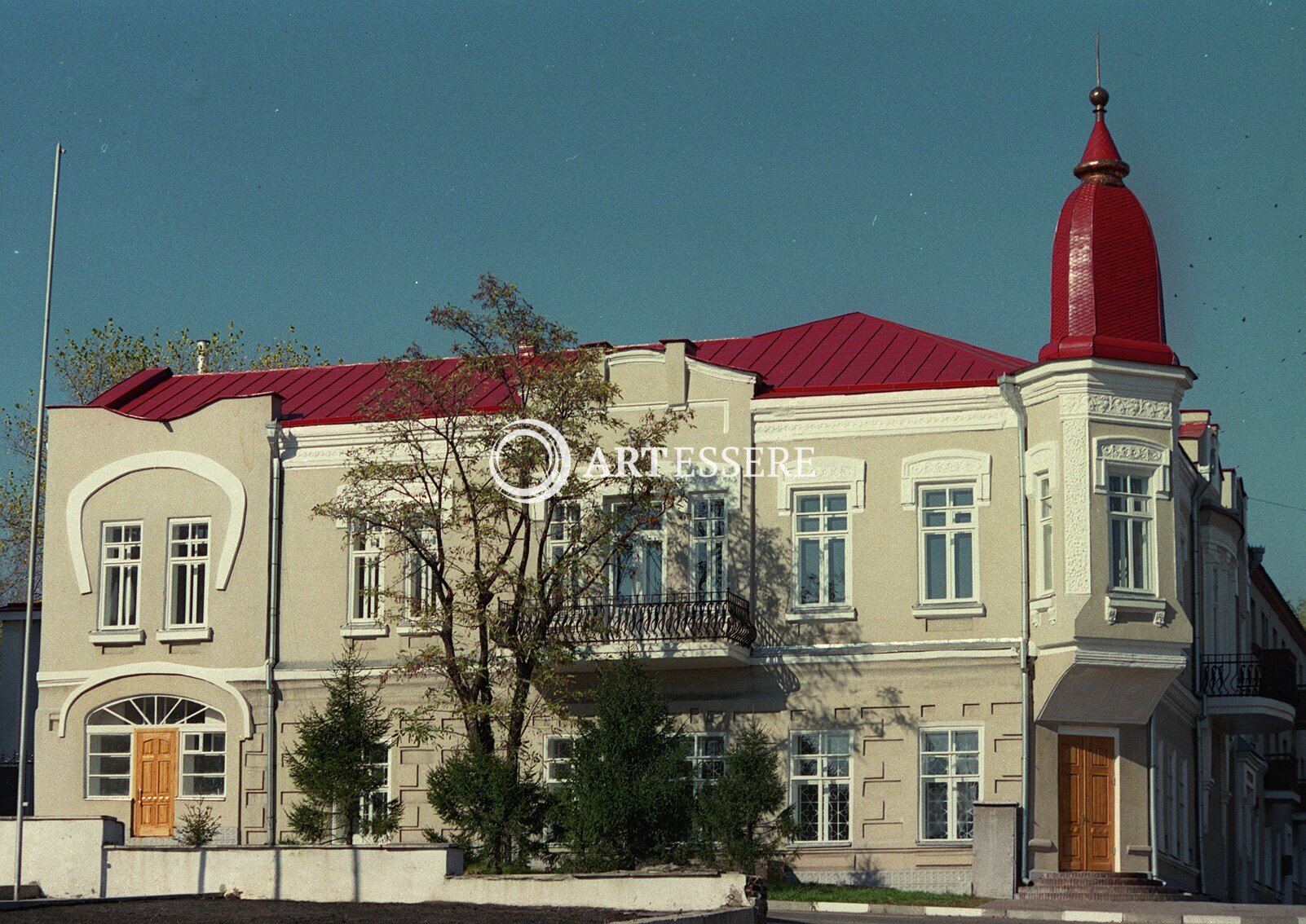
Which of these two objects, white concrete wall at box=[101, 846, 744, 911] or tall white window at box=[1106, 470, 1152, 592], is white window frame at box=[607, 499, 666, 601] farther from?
white concrete wall at box=[101, 846, 744, 911]

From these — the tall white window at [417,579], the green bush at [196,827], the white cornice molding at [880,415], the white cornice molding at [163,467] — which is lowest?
the green bush at [196,827]

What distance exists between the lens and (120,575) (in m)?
34.3

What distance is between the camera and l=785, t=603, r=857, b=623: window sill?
99.8 feet

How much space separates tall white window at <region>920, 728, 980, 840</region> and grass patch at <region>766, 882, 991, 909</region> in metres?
1.20

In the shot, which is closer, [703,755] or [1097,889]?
[1097,889]

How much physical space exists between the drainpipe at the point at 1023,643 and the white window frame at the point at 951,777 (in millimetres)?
700

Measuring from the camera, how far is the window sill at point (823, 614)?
30.4 metres

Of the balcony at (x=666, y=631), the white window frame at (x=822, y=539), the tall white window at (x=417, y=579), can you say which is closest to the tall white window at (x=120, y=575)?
the tall white window at (x=417, y=579)

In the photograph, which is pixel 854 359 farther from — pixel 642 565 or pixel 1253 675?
pixel 1253 675

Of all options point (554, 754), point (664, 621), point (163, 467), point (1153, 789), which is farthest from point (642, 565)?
point (163, 467)

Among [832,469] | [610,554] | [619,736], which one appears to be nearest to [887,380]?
[832,469]

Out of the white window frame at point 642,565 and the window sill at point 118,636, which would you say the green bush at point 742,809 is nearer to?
the white window frame at point 642,565

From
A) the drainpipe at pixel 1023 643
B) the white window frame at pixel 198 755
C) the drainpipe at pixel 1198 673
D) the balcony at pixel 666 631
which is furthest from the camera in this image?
the white window frame at pixel 198 755

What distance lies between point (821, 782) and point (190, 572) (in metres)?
12.1
